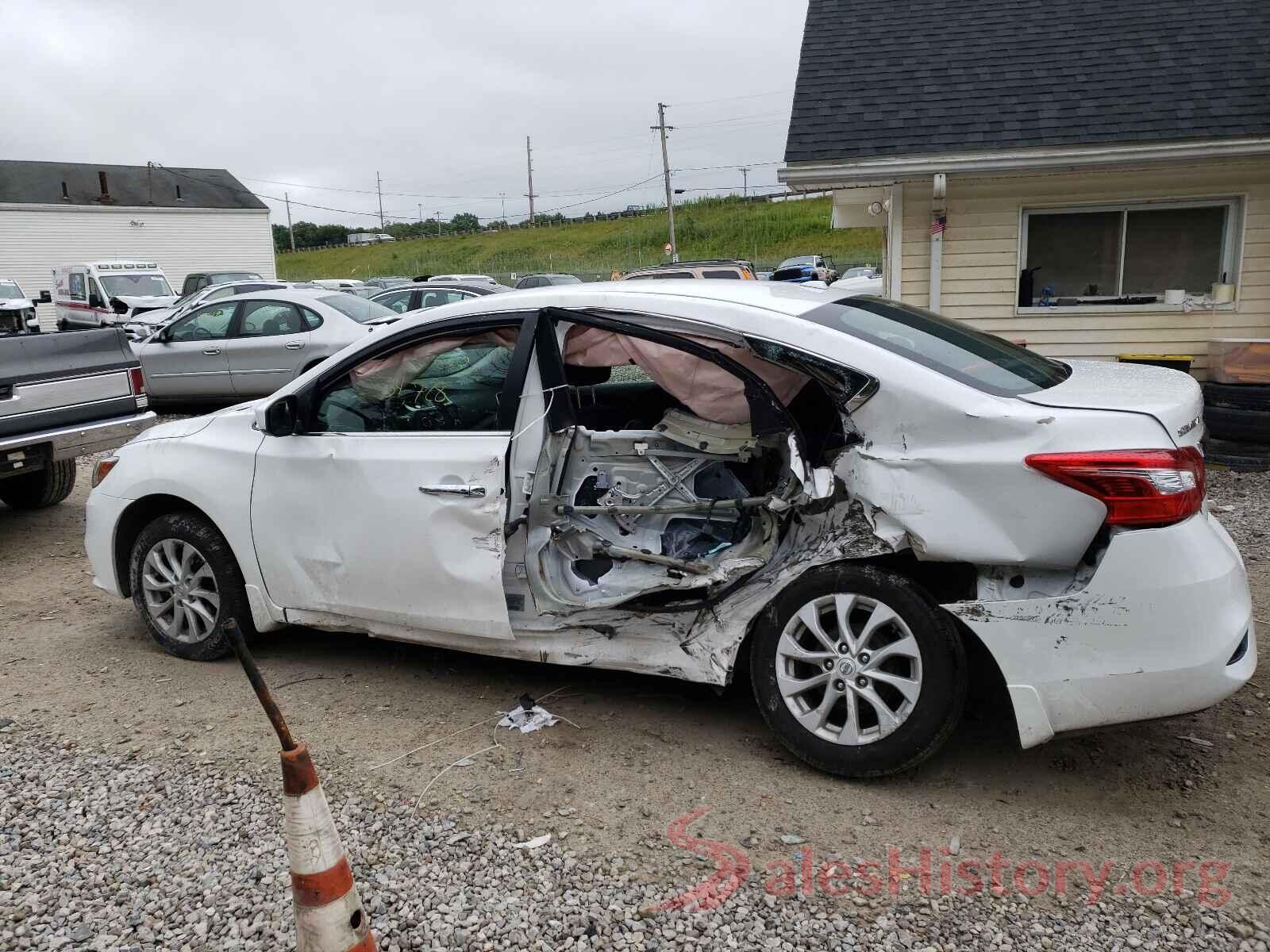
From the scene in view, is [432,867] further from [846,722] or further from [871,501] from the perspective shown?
[871,501]

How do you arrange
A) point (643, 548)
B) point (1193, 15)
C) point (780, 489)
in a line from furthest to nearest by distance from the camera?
point (1193, 15) < point (643, 548) < point (780, 489)

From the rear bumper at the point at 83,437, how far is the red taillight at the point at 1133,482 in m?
6.40

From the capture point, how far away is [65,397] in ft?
22.5

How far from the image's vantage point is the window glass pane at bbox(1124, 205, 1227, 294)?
9.73 metres

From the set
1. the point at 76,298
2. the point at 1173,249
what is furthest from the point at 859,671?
the point at 76,298

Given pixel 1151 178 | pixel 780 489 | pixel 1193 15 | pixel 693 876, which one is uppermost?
pixel 1193 15

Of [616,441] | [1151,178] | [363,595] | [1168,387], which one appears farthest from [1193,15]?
[363,595]

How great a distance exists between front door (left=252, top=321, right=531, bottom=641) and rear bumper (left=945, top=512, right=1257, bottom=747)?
73.5 inches

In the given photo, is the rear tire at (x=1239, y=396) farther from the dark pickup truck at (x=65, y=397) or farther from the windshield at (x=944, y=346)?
the dark pickup truck at (x=65, y=397)

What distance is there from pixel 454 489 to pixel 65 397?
176 inches

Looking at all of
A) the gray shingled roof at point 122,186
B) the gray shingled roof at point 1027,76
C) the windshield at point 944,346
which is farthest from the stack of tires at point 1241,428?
the gray shingled roof at point 122,186

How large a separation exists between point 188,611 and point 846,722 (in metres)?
3.16

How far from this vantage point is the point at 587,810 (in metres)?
3.34

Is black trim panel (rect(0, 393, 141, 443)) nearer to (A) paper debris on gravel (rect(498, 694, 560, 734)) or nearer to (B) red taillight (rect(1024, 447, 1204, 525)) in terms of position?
(A) paper debris on gravel (rect(498, 694, 560, 734))
